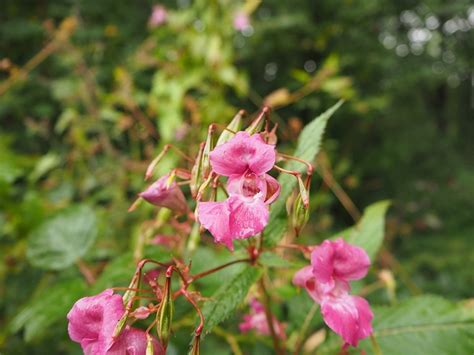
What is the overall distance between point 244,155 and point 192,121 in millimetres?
1070

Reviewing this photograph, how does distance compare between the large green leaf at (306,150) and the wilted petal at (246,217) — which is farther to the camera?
the large green leaf at (306,150)

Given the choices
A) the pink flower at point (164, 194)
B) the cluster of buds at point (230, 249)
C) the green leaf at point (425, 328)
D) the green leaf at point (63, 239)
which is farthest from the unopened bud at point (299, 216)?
the green leaf at point (63, 239)

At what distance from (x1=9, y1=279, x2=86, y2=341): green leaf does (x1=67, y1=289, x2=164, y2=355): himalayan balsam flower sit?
0.23 m

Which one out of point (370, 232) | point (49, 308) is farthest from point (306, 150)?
point (49, 308)

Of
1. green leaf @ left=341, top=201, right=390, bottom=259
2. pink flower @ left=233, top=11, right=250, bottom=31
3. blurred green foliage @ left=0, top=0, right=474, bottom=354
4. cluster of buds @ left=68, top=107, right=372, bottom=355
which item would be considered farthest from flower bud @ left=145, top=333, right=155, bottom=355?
pink flower @ left=233, top=11, right=250, bottom=31

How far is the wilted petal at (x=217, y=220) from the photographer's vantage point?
32cm

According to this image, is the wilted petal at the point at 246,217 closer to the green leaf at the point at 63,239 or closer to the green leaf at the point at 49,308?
the green leaf at the point at 49,308

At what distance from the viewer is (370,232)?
60 centimetres

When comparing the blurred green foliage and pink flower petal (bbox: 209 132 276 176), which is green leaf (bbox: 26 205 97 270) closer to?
the blurred green foliage

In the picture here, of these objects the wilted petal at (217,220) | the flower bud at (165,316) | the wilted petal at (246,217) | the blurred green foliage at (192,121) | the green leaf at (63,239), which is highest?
the wilted petal at (217,220)

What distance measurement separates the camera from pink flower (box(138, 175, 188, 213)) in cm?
40

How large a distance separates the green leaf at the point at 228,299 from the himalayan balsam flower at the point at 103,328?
0.06 metres

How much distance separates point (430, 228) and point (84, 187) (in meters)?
2.91

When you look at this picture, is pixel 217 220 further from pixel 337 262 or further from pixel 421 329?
pixel 421 329
